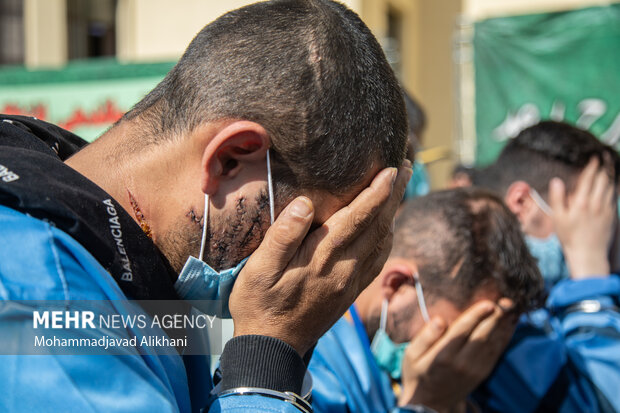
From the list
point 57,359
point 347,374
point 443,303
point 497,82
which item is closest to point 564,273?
point 443,303

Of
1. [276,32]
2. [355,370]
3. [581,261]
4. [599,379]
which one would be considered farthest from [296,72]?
[581,261]

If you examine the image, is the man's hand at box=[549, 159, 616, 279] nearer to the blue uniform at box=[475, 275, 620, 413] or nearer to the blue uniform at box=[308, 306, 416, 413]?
the blue uniform at box=[475, 275, 620, 413]

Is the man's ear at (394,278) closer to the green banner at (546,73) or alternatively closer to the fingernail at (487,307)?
the fingernail at (487,307)

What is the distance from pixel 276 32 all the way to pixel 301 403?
0.75 metres

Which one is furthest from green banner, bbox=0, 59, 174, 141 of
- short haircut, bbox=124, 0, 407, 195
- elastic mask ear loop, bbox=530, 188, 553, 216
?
short haircut, bbox=124, 0, 407, 195

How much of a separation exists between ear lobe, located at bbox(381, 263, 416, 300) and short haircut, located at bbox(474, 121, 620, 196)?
135 centimetres

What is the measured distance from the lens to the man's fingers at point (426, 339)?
2.37 metres

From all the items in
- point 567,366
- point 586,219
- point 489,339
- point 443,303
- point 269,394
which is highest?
point 269,394

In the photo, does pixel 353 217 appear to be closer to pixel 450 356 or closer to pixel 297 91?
pixel 297 91

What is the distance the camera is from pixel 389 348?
2445mm

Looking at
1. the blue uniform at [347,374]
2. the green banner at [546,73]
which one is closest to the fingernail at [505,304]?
the blue uniform at [347,374]

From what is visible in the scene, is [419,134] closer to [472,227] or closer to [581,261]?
[581,261]

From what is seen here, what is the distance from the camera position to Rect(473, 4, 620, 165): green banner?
19.3 ft

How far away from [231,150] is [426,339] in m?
1.36
